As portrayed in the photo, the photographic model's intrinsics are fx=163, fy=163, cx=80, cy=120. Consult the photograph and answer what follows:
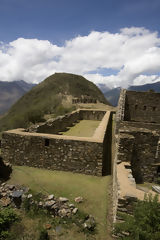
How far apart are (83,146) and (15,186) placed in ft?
10.6

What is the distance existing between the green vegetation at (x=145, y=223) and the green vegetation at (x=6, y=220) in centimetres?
319

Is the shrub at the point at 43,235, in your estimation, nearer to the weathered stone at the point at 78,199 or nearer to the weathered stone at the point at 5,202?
the weathered stone at the point at 78,199

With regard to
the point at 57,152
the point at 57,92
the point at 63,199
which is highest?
the point at 57,92

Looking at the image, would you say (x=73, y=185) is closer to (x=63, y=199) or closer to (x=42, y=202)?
(x=63, y=199)

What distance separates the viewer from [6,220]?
16.3 feet

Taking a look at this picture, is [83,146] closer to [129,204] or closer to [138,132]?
[138,132]

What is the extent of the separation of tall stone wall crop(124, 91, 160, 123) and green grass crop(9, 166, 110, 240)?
12.3 m

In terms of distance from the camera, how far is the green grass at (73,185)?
551 centimetres

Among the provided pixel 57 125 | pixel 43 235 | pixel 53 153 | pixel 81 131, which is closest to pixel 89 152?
pixel 53 153

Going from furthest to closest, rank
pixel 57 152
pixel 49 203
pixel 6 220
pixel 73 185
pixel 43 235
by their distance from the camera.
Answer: pixel 57 152
pixel 73 185
pixel 49 203
pixel 6 220
pixel 43 235

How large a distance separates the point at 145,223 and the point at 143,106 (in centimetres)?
1620

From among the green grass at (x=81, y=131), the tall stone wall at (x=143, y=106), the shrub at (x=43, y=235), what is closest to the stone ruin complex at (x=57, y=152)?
the shrub at (x=43, y=235)

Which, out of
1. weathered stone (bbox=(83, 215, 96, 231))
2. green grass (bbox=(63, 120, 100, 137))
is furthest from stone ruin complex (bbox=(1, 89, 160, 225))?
green grass (bbox=(63, 120, 100, 137))

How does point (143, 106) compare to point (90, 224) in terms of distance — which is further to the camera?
point (143, 106)
